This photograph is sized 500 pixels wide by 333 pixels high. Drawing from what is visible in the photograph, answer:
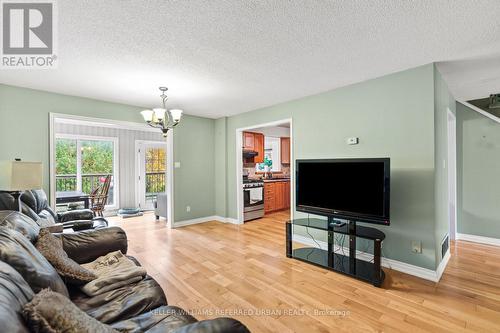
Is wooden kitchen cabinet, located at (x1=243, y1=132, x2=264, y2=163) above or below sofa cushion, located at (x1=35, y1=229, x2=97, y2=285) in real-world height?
above

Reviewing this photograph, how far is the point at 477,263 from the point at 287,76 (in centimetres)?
345

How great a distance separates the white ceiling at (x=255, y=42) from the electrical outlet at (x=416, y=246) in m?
2.05

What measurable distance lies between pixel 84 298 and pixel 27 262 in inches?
17.6

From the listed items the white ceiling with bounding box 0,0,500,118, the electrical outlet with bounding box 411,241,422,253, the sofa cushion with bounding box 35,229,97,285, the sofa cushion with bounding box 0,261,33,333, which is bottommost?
the electrical outlet with bounding box 411,241,422,253

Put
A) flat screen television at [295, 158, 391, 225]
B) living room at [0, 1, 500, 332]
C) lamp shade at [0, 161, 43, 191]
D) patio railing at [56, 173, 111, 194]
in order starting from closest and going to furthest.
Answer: living room at [0, 1, 500, 332] < lamp shade at [0, 161, 43, 191] < flat screen television at [295, 158, 391, 225] < patio railing at [56, 173, 111, 194]

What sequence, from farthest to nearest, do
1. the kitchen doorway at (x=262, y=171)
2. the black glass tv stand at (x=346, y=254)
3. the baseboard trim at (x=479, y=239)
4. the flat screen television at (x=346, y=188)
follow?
1. the kitchen doorway at (x=262, y=171)
2. the baseboard trim at (x=479, y=239)
3. the flat screen television at (x=346, y=188)
4. the black glass tv stand at (x=346, y=254)

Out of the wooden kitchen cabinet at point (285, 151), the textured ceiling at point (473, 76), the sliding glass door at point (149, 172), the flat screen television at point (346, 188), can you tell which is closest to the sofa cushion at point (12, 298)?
the flat screen television at point (346, 188)

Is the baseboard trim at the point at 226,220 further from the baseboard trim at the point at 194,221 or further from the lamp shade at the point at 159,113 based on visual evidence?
the lamp shade at the point at 159,113

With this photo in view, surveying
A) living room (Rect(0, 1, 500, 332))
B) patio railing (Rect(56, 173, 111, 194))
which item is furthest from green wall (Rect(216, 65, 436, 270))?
patio railing (Rect(56, 173, 111, 194))

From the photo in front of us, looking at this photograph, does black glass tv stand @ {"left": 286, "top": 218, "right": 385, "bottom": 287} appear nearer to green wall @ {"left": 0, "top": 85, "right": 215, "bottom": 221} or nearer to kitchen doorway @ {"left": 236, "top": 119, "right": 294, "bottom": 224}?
kitchen doorway @ {"left": 236, "top": 119, "right": 294, "bottom": 224}

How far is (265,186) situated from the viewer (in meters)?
6.21

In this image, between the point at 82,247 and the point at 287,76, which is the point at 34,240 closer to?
the point at 82,247

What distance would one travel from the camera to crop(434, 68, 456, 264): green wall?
269 cm

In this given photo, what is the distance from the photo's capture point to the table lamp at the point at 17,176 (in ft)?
7.65
